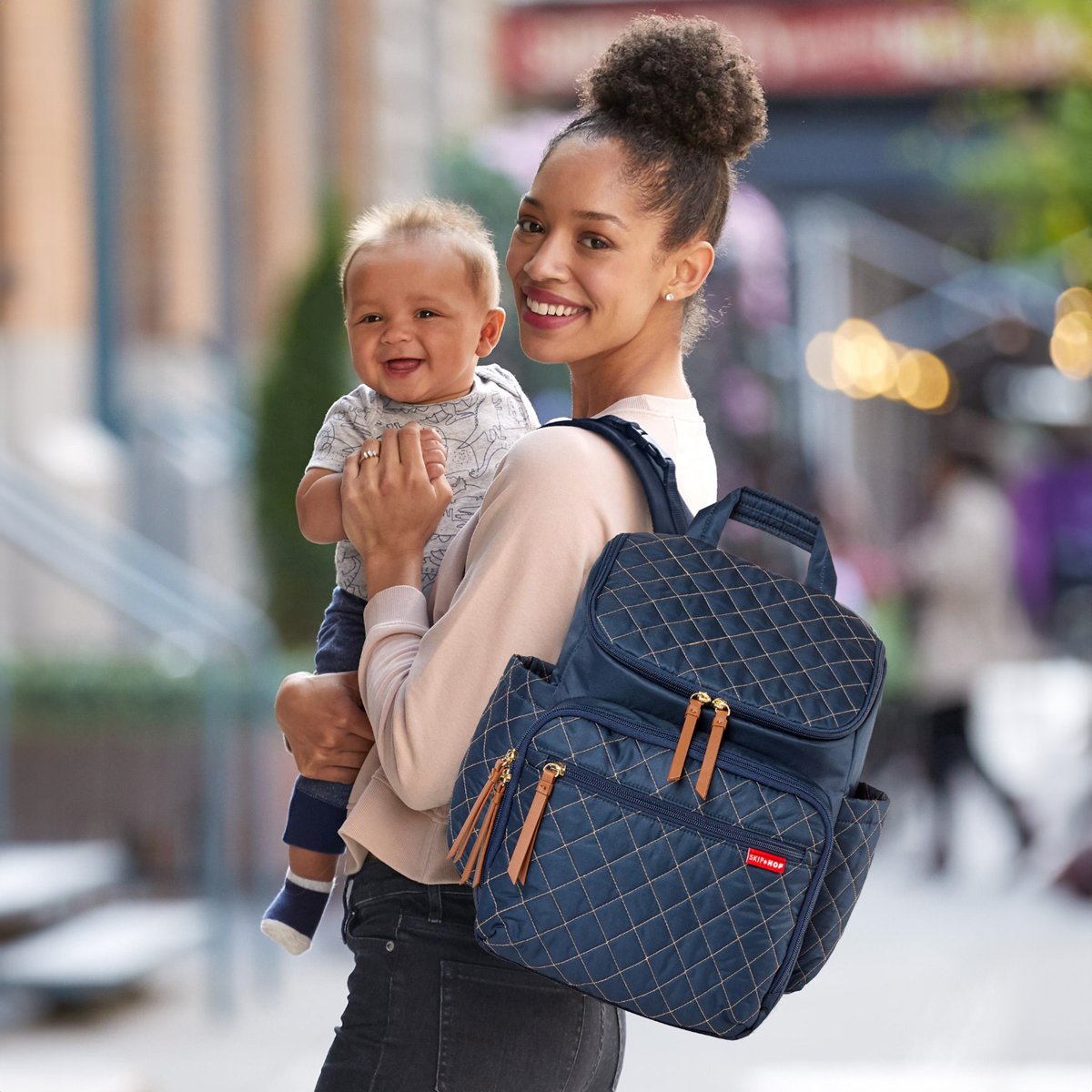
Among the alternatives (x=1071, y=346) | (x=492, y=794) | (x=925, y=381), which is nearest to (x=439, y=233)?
(x=492, y=794)

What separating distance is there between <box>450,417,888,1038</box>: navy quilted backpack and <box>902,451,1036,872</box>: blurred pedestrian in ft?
21.7

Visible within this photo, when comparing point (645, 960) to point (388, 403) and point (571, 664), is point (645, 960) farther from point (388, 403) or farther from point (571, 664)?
point (388, 403)

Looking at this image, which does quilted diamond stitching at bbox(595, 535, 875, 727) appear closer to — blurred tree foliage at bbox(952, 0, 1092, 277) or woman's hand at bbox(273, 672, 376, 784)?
woman's hand at bbox(273, 672, 376, 784)

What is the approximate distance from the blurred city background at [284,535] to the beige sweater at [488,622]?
499mm

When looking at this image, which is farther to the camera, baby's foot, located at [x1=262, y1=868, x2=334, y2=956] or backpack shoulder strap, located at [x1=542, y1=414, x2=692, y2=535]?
baby's foot, located at [x1=262, y1=868, x2=334, y2=956]

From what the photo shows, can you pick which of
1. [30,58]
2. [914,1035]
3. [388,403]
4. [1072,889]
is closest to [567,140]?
[388,403]

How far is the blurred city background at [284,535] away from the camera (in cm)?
600

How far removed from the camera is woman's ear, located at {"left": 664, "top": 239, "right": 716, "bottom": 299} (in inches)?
74.5

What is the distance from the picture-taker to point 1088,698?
12.9 meters

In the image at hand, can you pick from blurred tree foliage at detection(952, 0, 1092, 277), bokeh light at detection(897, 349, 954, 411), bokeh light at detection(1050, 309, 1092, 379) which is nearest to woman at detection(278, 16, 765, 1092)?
blurred tree foliage at detection(952, 0, 1092, 277)

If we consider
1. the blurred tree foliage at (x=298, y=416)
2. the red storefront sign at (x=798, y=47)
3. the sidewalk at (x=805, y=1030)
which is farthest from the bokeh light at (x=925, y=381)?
the sidewalk at (x=805, y=1030)

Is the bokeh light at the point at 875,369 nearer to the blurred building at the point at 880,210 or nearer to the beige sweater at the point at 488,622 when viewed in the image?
the blurred building at the point at 880,210

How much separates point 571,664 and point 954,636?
6.81m

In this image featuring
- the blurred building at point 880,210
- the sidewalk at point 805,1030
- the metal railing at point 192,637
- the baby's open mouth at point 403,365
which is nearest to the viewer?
the baby's open mouth at point 403,365
